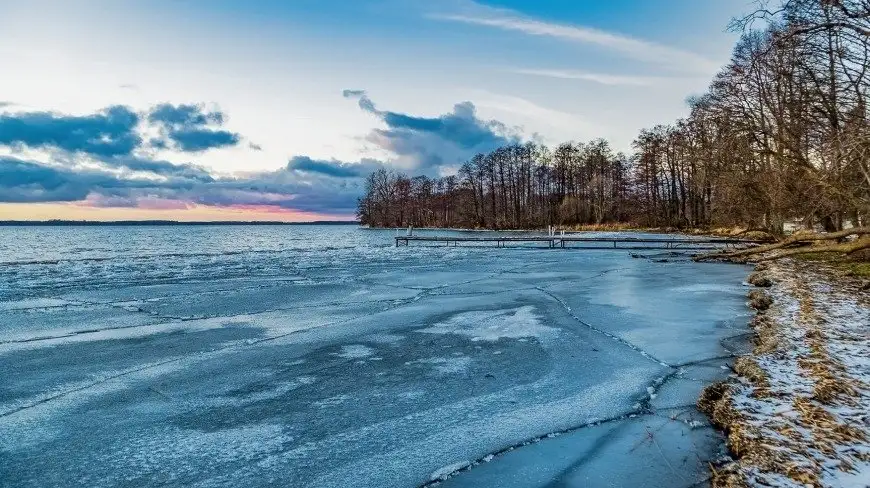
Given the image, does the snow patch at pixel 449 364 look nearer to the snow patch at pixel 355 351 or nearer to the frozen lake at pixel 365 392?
the frozen lake at pixel 365 392

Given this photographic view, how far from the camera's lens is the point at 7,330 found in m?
8.15

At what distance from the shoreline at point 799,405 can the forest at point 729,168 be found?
3.09m

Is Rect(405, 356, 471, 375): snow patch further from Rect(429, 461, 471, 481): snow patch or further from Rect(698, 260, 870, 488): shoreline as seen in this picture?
Rect(698, 260, 870, 488): shoreline

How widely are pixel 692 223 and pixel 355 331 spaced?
174ft

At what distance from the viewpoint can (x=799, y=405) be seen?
12.4ft

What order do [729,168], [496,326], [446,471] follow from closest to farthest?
[446,471], [496,326], [729,168]

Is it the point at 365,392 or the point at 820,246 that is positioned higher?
the point at 820,246

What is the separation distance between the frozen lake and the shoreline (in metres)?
0.23

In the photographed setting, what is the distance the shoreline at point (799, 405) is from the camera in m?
2.87

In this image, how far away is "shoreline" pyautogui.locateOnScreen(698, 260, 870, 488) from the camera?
287 centimetres

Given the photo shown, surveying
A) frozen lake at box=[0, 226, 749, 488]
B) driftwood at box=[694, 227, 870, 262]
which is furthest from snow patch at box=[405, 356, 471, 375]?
driftwood at box=[694, 227, 870, 262]

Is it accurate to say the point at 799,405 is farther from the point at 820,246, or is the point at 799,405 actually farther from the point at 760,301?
the point at 820,246

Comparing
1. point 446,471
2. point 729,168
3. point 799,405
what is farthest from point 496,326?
point 729,168

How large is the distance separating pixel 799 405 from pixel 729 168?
2278cm
